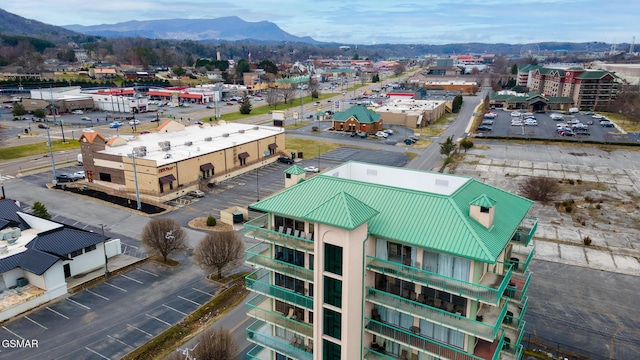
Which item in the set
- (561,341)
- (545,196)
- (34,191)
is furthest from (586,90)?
(34,191)

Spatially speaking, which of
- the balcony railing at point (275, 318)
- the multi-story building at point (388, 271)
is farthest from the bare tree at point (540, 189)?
the balcony railing at point (275, 318)

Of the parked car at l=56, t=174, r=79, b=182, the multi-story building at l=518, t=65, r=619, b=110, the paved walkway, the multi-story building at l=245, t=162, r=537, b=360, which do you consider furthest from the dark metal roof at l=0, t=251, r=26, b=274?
the multi-story building at l=518, t=65, r=619, b=110

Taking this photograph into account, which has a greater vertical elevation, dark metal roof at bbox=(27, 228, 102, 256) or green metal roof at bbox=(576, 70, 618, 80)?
green metal roof at bbox=(576, 70, 618, 80)

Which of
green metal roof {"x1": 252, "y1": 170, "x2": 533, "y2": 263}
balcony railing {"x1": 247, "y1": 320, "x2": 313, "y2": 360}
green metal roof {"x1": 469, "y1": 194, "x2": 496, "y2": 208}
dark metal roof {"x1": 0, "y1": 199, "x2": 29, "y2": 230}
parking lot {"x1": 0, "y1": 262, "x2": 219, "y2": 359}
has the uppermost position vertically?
green metal roof {"x1": 469, "y1": 194, "x2": 496, "y2": 208}

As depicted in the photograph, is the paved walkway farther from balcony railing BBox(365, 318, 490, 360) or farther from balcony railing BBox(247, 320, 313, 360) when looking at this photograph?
balcony railing BBox(247, 320, 313, 360)

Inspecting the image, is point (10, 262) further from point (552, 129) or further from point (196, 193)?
point (552, 129)

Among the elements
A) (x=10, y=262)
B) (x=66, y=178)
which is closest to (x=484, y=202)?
(x=10, y=262)
